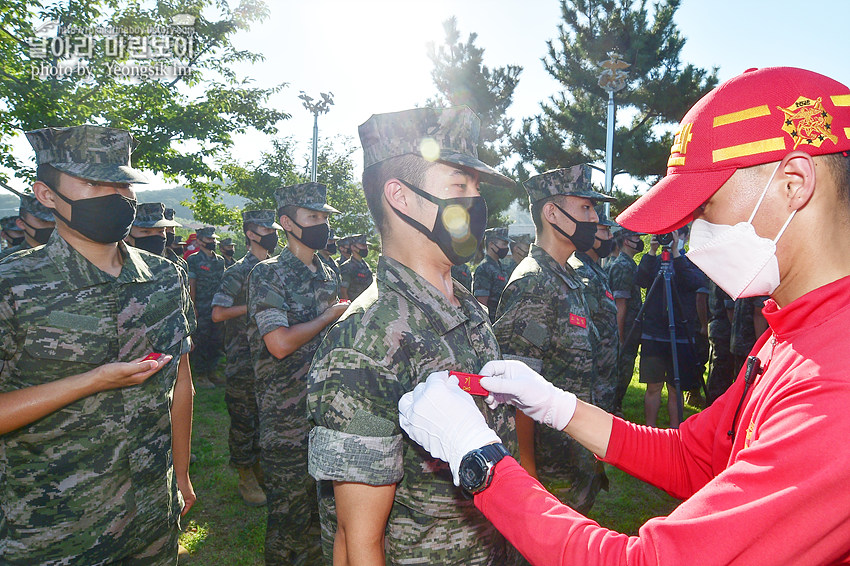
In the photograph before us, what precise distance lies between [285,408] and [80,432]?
1904 millimetres

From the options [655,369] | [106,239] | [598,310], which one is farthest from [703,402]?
[106,239]

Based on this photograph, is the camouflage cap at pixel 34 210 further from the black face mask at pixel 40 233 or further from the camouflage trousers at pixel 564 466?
the camouflage trousers at pixel 564 466

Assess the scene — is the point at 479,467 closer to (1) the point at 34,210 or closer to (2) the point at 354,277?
(1) the point at 34,210

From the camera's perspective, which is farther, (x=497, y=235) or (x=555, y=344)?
(x=497, y=235)

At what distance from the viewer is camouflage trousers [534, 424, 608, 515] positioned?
3564 mm

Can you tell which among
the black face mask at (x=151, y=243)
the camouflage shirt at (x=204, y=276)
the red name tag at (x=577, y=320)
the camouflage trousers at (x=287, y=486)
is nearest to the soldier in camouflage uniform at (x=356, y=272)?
the camouflage shirt at (x=204, y=276)

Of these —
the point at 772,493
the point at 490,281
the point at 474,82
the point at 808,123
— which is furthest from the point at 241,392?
the point at 474,82

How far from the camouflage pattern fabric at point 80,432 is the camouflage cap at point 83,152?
1.40 feet

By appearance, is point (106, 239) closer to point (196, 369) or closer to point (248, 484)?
point (248, 484)

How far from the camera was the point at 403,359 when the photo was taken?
1.75 meters

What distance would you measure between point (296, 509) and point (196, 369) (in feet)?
22.1

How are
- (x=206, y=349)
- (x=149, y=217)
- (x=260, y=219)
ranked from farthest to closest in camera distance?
(x=206, y=349), (x=260, y=219), (x=149, y=217)

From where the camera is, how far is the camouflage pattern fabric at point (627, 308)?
7199 mm

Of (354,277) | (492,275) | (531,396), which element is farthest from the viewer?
(354,277)
